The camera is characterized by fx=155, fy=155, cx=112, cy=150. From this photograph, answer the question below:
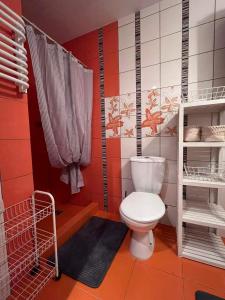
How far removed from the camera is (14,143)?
1029mm

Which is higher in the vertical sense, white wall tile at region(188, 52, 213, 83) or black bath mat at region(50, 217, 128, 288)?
white wall tile at region(188, 52, 213, 83)

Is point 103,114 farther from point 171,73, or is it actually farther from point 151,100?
point 171,73

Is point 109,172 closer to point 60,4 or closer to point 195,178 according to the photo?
point 195,178

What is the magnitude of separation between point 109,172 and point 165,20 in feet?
5.61

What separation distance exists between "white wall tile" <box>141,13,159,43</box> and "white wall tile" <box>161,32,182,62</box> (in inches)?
4.6

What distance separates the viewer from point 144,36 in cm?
162

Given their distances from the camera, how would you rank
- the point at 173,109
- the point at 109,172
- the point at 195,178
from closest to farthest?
the point at 195,178 < the point at 173,109 < the point at 109,172

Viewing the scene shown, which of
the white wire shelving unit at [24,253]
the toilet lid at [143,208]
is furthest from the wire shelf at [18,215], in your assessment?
the toilet lid at [143,208]

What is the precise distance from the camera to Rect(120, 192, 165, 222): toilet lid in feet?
3.68

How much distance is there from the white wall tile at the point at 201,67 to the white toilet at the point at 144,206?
845 mm

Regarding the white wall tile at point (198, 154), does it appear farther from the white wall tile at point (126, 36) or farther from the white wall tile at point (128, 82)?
the white wall tile at point (126, 36)

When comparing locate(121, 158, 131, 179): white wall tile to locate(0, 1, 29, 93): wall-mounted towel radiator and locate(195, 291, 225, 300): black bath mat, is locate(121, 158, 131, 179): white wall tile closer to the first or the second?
locate(195, 291, 225, 300): black bath mat

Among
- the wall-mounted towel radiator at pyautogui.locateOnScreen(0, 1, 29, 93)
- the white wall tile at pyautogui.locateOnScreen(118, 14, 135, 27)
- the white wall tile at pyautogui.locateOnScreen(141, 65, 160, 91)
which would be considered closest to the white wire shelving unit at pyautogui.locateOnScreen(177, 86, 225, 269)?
the white wall tile at pyautogui.locateOnScreen(141, 65, 160, 91)

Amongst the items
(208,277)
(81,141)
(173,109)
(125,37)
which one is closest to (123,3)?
(125,37)
